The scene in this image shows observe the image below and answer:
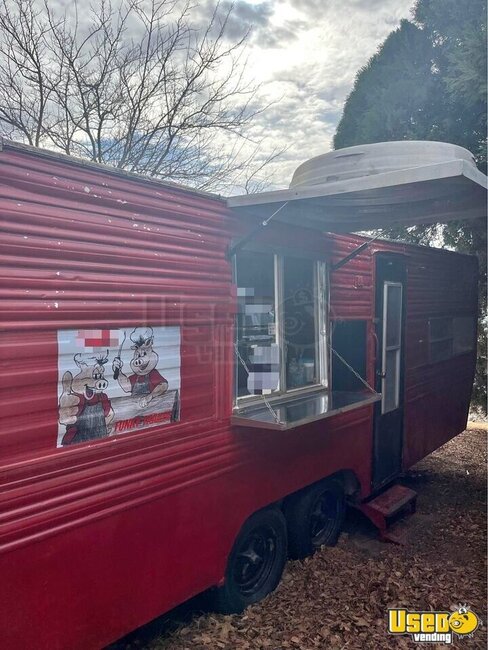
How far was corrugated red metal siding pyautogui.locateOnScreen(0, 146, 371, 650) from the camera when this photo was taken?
7.35ft

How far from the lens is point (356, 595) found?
12.8 feet

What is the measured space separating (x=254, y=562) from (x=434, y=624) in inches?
54.0

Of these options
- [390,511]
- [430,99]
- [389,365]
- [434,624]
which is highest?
[430,99]

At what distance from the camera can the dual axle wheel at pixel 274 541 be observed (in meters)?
3.58

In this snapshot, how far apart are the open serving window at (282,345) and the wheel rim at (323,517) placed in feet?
3.47

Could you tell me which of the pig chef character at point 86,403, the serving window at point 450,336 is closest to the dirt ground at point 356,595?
the pig chef character at point 86,403

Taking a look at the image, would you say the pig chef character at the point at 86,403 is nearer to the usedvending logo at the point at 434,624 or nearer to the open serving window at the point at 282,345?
the open serving window at the point at 282,345

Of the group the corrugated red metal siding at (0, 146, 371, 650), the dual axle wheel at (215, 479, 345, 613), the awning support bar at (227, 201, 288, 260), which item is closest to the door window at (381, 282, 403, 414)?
the dual axle wheel at (215, 479, 345, 613)

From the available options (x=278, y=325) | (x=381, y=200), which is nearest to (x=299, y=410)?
(x=278, y=325)

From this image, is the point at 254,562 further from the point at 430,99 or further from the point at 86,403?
the point at 430,99

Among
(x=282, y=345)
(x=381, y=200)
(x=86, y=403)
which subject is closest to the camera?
(x=86, y=403)

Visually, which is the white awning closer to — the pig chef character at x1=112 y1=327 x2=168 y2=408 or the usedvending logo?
the pig chef character at x1=112 y1=327 x2=168 y2=408

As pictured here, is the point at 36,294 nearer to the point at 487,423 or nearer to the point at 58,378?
the point at 58,378

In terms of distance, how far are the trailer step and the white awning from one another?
2867mm
